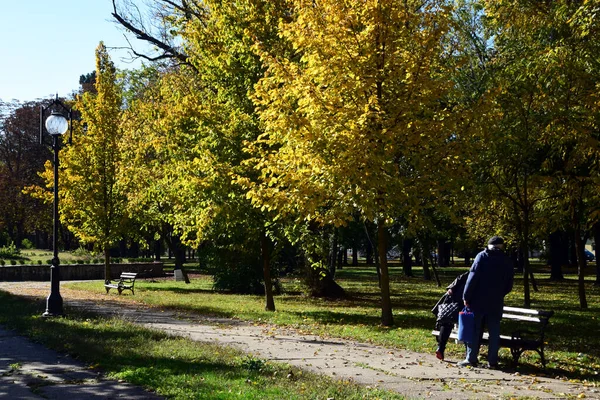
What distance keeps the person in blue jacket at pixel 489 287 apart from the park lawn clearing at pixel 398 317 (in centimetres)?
89

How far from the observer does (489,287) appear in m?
10.1

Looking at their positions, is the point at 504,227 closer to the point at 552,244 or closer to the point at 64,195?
the point at 552,244

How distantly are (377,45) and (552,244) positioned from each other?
107 ft

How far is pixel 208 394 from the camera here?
7430mm

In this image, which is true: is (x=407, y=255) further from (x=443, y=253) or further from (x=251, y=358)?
(x=251, y=358)

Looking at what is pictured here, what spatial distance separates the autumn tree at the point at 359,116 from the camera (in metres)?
13.6

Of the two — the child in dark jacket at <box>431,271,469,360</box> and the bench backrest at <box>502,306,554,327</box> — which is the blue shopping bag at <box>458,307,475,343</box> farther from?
the bench backrest at <box>502,306,554,327</box>

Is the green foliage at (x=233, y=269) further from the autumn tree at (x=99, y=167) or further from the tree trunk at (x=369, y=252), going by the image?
the tree trunk at (x=369, y=252)

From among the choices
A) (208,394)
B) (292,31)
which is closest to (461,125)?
(292,31)

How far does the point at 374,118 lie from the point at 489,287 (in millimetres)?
5071

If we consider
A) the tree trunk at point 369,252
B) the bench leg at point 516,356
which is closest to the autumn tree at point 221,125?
the bench leg at point 516,356

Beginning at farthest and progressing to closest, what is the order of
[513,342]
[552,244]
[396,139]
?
[552,244], [396,139], [513,342]

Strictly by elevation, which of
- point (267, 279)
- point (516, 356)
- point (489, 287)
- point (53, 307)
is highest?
point (489, 287)

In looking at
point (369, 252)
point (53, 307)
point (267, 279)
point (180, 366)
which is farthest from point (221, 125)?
point (369, 252)
